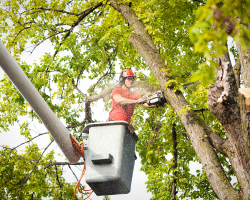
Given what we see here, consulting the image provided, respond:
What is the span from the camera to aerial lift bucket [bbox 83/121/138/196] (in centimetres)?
284

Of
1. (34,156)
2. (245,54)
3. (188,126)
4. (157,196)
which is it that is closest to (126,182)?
(188,126)

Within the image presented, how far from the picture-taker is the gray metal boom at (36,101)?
2203mm

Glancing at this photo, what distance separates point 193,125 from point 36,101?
1635 millimetres

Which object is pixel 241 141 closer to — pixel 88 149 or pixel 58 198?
pixel 88 149

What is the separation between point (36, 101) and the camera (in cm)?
246

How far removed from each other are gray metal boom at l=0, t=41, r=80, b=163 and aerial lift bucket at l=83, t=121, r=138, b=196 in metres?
0.24

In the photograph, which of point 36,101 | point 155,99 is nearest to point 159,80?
point 155,99

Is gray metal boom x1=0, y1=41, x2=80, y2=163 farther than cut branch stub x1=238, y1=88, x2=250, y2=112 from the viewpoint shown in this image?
No

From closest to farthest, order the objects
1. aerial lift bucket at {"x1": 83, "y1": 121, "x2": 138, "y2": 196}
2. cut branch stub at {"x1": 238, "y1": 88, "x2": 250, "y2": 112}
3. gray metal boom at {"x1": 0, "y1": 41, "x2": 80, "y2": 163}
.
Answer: gray metal boom at {"x1": 0, "y1": 41, "x2": 80, "y2": 163} < cut branch stub at {"x1": 238, "y1": 88, "x2": 250, "y2": 112} < aerial lift bucket at {"x1": 83, "y1": 121, "x2": 138, "y2": 196}

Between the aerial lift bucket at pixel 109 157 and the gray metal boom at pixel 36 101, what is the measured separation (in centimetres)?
24

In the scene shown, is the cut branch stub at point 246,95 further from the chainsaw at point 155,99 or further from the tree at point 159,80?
the chainsaw at point 155,99

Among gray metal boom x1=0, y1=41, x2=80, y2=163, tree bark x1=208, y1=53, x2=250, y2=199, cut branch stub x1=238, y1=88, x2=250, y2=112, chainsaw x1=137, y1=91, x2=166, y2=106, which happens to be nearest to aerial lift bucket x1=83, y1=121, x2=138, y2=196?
gray metal boom x1=0, y1=41, x2=80, y2=163

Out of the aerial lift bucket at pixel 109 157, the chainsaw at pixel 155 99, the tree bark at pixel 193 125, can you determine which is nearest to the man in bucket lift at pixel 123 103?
the chainsaw at pixel 155 99

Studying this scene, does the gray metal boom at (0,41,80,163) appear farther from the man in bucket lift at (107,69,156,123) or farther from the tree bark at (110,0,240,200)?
the tree bark at (110,0,240,200)
